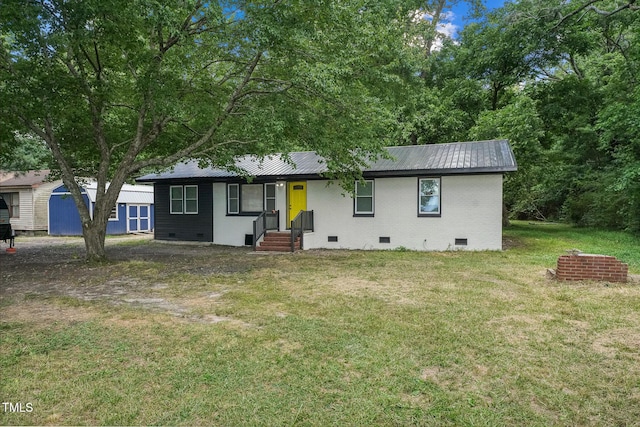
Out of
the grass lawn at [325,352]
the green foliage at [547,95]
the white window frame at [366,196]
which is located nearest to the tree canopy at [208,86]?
the green foliage at [547,95]

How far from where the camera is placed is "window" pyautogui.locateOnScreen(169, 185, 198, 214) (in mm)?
15934

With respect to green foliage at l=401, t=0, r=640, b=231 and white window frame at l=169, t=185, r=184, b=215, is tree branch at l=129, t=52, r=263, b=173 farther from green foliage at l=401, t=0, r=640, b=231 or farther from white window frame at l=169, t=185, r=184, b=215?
green foliage at l=401, t=0, r=640, b=231

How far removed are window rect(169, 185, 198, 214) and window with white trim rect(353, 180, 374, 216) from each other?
22.1 feet

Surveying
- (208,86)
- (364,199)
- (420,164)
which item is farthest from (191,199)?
(420,164)

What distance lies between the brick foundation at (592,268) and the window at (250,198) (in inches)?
384

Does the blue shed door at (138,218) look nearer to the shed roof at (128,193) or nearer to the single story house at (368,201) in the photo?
the shed roof at (128,193)

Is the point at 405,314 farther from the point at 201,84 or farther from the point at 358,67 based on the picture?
the point at 201,84

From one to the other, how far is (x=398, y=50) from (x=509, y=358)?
11.9 m

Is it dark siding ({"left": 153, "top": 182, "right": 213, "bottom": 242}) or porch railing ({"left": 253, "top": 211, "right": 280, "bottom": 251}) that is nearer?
porch railing ({"left": 253, "top": 211, "right": 280, "bottom": 251})

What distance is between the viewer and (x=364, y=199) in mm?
13336

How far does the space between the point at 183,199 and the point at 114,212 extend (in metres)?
7.34

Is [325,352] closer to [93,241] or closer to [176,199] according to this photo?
[93,241]

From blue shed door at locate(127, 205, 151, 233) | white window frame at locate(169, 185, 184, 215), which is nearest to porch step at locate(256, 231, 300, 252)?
white window frame at locate(169, 185, 184, 215)

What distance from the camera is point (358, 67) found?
9.53 m
